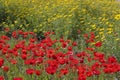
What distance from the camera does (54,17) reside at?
7.75 meters

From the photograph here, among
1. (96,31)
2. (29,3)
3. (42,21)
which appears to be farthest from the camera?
(29,3)

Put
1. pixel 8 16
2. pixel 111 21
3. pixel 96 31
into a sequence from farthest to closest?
pixel 8 16
pixel 111 21
pixel 96 31

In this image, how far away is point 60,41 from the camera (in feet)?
16.0

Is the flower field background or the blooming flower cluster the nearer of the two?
the blooming flower cluster

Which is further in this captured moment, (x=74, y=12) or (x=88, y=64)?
(x=74, y=12)

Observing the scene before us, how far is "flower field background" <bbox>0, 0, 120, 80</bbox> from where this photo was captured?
3.91 m

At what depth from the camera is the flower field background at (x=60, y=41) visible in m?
3.91

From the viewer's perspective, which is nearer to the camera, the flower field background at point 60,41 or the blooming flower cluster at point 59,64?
the blooming flower cluster at point 59,64

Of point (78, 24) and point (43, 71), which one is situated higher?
point (43, 71)

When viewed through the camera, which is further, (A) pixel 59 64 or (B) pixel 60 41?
(B) pixel 60 41

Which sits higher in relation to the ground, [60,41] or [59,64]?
[59,64]

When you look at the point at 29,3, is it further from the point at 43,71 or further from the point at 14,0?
the point at 43,71

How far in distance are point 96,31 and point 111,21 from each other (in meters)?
0.67

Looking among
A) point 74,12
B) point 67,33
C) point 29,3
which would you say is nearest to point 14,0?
point 29,3
